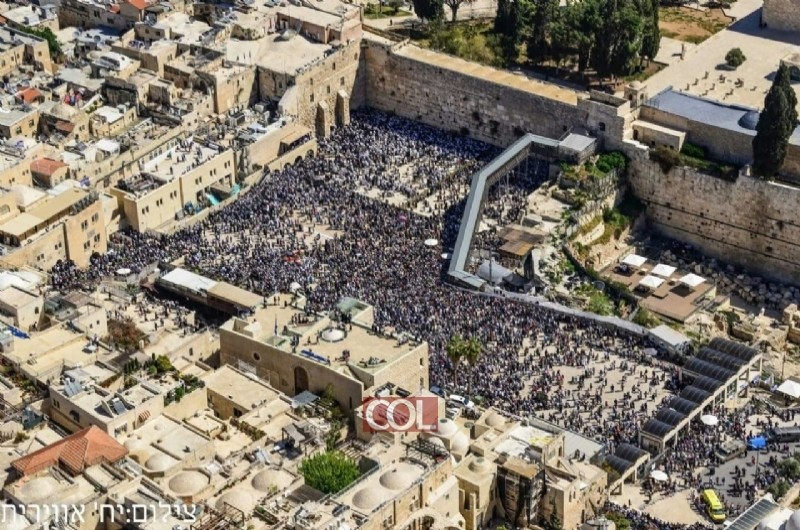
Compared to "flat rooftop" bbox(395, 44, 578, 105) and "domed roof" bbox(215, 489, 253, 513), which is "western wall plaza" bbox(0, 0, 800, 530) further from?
"flat rooftop" bbox(395, 44, 578, 105)

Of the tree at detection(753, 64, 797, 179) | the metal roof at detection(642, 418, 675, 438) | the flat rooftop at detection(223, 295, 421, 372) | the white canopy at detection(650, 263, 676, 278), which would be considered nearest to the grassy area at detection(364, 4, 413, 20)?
the white canopy at detection(650, 263, 676, 278)

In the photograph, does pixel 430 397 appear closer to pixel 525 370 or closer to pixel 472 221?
pixel 525 370

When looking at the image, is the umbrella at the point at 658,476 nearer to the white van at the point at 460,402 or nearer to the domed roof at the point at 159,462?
the white van at the point at 460,402

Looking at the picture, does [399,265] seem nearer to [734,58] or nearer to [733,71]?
[733,71]

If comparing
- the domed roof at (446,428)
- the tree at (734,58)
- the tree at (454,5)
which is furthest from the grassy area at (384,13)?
the domed roof at (446,428)

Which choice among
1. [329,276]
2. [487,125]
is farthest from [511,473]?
[487,125]

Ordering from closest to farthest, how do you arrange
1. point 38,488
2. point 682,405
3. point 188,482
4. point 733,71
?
point 38,488, point 188,482, point 682,405, point 733,71

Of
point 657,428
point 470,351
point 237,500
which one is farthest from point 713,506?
point 237,500
